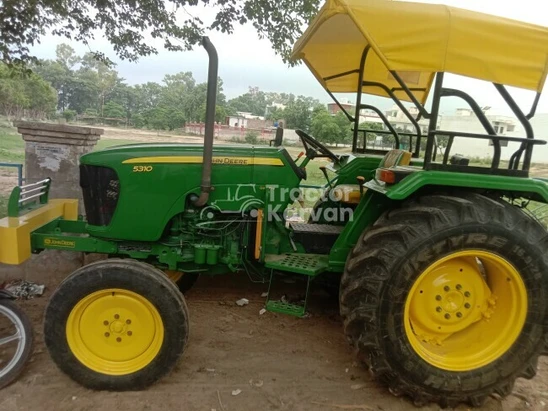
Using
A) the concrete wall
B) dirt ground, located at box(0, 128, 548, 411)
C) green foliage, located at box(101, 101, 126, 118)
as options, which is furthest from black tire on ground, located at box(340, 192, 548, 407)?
green foliage, located at box(101, 101, 126, 118)

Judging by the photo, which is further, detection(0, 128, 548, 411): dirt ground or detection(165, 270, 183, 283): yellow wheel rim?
detection(165, 270, 183, 283): yellow wheel rim

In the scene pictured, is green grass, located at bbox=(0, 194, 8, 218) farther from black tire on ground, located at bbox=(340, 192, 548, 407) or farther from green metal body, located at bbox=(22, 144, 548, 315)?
black tire on ground, located at bbox=(340, 192, 548, 407)

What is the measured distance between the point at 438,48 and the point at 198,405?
2.55m

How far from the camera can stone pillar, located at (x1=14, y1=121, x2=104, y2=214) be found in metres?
4.02

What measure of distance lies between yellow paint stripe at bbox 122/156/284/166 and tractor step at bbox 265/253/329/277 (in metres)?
0.74

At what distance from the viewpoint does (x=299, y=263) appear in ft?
10.4

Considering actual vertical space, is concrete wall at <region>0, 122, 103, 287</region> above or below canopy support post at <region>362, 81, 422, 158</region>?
below

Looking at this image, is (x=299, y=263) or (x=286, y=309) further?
(x=299, y=263)

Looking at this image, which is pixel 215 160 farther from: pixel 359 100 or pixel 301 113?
pixel 301 113

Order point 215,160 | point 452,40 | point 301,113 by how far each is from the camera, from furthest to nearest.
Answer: point 301,113, point 215,160, point 452,40

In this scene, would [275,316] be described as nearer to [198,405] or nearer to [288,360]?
[288,360]

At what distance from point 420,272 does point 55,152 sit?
11.7 ft

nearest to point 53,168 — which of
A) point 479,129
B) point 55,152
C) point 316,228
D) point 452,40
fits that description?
point 55,152

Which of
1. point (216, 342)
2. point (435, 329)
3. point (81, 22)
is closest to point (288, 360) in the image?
point (216, 342)
